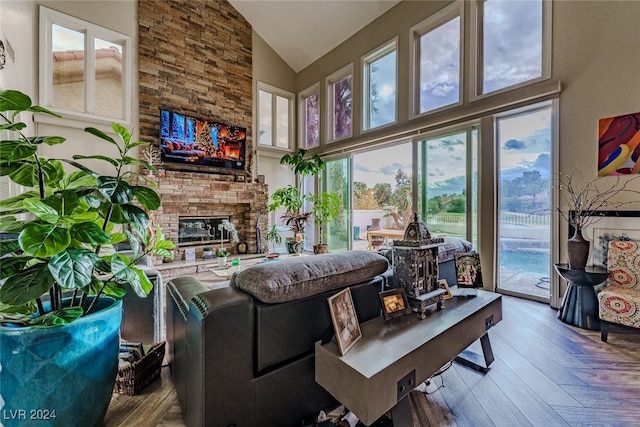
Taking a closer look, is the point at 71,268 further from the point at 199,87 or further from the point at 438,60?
the point at 199,87

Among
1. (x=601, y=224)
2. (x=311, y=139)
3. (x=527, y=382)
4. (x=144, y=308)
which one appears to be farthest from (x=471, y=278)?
(x=311, y=139)

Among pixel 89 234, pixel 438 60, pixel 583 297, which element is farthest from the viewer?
pixel 438 60

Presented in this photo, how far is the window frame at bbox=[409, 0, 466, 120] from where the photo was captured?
→ 3863mm

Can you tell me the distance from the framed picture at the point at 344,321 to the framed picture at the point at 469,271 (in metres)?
1.03

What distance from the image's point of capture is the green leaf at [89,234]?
1.03 m

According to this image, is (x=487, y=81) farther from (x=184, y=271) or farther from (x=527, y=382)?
(x=184, y=271)

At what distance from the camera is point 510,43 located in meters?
3.51

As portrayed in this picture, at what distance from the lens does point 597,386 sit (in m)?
1.74

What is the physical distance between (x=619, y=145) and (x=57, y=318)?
4.42 metres

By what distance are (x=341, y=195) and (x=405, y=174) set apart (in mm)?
1580

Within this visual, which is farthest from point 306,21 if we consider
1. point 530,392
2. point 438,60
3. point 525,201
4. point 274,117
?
point 530,392

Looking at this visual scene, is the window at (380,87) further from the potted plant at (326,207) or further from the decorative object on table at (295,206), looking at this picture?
the potted plant at (326,207)

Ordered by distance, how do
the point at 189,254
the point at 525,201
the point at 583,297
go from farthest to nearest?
the point at 189,254 → the point at 525,201 → the point at 583,297

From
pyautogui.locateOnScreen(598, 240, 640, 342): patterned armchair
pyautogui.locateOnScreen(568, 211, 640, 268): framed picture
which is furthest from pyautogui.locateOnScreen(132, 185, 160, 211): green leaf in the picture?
pyautogui.locateOnScreen(568, 211, 640, 268): framed picture
